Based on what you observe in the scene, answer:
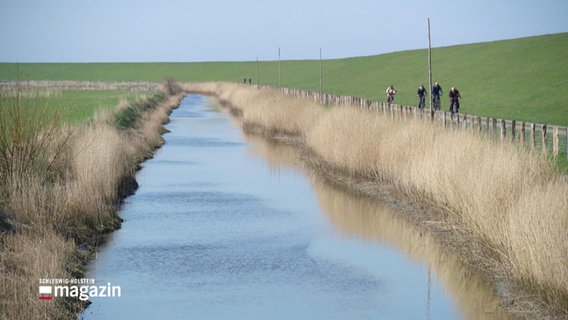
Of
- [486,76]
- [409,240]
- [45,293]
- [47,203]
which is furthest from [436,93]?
[45,293]

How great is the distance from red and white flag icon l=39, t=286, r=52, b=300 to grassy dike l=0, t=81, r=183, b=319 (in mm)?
86

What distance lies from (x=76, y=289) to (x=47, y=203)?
3531 mm

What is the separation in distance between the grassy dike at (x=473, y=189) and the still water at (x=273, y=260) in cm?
55

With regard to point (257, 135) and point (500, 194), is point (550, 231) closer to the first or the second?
point (500, 194)

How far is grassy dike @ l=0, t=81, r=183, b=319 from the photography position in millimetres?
11617

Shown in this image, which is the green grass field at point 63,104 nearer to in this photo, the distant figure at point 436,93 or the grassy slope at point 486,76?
the grassy slope at point 486,76

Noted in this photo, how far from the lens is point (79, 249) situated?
50.8ft

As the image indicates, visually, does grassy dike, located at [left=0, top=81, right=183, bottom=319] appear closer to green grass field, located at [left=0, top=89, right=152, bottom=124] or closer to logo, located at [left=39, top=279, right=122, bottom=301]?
logo, located at [left=39, top=279, right=122, bottom=301]

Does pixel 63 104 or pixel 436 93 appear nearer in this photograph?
pixel 63 104

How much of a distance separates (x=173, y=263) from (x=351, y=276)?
3.08 m

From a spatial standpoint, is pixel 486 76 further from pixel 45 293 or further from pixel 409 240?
pixel 45 293

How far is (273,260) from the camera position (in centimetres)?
1538

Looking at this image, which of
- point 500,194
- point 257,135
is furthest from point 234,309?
point 257,135

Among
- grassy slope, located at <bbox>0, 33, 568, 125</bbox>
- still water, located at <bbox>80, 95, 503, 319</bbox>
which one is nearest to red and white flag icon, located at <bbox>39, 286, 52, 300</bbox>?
still water, located at <bbox>80, 95, 503, 319</bbox>
